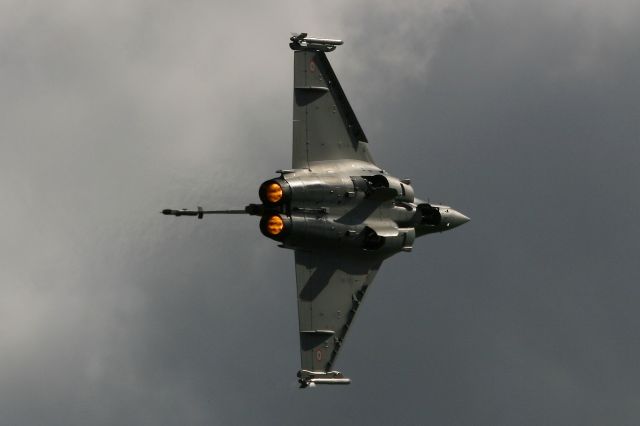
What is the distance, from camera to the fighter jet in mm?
81562

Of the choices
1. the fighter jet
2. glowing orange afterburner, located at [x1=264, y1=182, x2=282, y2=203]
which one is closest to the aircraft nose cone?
the fighter jet

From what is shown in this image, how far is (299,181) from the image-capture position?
8069cm

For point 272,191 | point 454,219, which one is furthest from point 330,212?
point 454,219

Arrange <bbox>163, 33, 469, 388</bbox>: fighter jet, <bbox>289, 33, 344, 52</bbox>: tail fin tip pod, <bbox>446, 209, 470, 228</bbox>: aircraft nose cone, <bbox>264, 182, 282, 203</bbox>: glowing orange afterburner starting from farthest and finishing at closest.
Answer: <bbox>446, 209, 470, 228</bbox>: aircraft nose cone → <bbox>289, 33, 344, 52</bbox>: tail fin tip pod → <bbox>163, 33, 469, 388</bbox>: fighter jet → <bbox>264, 182, 282, 203</bbox>: glowing orange afterburner

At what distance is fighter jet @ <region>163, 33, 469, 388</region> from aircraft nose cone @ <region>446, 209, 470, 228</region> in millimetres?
2116

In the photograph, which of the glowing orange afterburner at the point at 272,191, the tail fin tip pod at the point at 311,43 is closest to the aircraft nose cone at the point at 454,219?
the tail fin tip pod at the point at 311,43

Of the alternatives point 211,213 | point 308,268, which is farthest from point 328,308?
point 211,213

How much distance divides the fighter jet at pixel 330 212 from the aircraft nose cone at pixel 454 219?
2116 mm

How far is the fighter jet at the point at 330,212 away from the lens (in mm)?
81562

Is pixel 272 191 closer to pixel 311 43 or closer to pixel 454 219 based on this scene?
pixel 311 43

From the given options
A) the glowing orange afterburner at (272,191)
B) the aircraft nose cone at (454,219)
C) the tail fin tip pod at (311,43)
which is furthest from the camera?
the aircraft nose cone at (454,219)

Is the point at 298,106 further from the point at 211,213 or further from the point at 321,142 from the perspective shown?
the point at 211,213

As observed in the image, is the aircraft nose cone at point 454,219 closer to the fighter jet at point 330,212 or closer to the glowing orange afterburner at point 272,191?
the fighter jet at point 330,212

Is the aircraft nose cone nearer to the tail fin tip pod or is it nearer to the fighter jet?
the fighter jet
